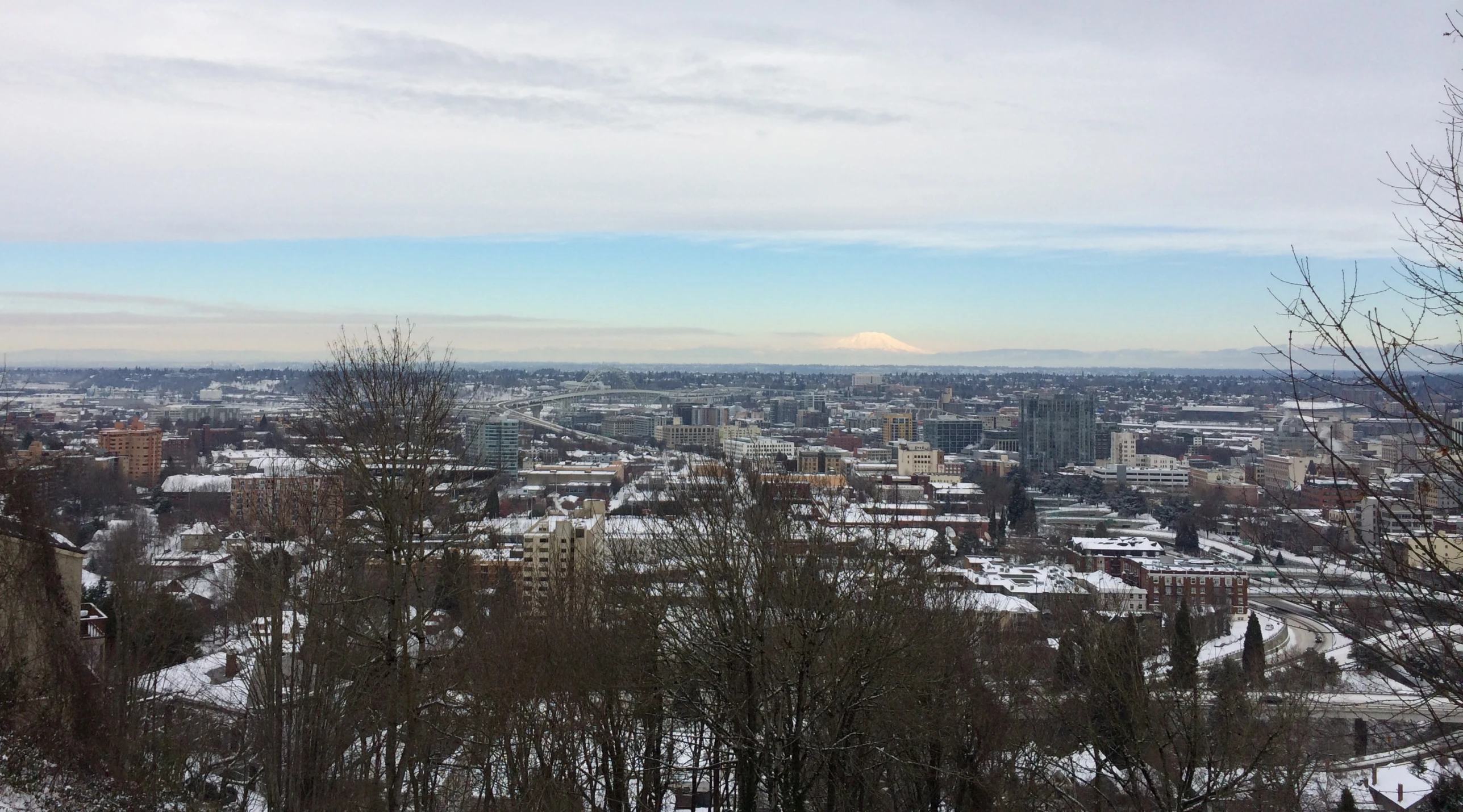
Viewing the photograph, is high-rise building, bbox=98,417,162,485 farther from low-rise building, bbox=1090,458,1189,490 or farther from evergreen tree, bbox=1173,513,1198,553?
low-rise building, bbox=1090,458,1189,490

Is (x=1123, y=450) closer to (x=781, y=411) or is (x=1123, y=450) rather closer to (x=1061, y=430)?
(x=1061, y=430)

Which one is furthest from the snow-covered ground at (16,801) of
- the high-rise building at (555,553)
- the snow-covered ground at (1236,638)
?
the snow-covered ground at (1236,638)

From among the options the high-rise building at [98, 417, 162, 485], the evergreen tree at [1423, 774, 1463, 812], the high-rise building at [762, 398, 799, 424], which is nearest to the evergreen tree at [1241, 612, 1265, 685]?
the evergreen tree at [1423, 774, 1463, 812]

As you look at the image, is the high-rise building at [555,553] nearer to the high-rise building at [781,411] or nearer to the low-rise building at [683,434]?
the low-rise building at [683,434]

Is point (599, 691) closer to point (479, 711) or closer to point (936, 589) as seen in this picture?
point (479, 711)

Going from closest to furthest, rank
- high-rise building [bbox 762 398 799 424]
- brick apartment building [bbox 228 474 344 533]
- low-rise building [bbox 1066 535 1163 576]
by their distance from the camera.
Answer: brick apartment building [bbox 228 474 344 533] < low-rise building [bbox 1066 535 1163 576] < high-rise building [bbox 762 398 799 424]

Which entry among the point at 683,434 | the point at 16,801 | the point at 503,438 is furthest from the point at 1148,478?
the point at 16,801
